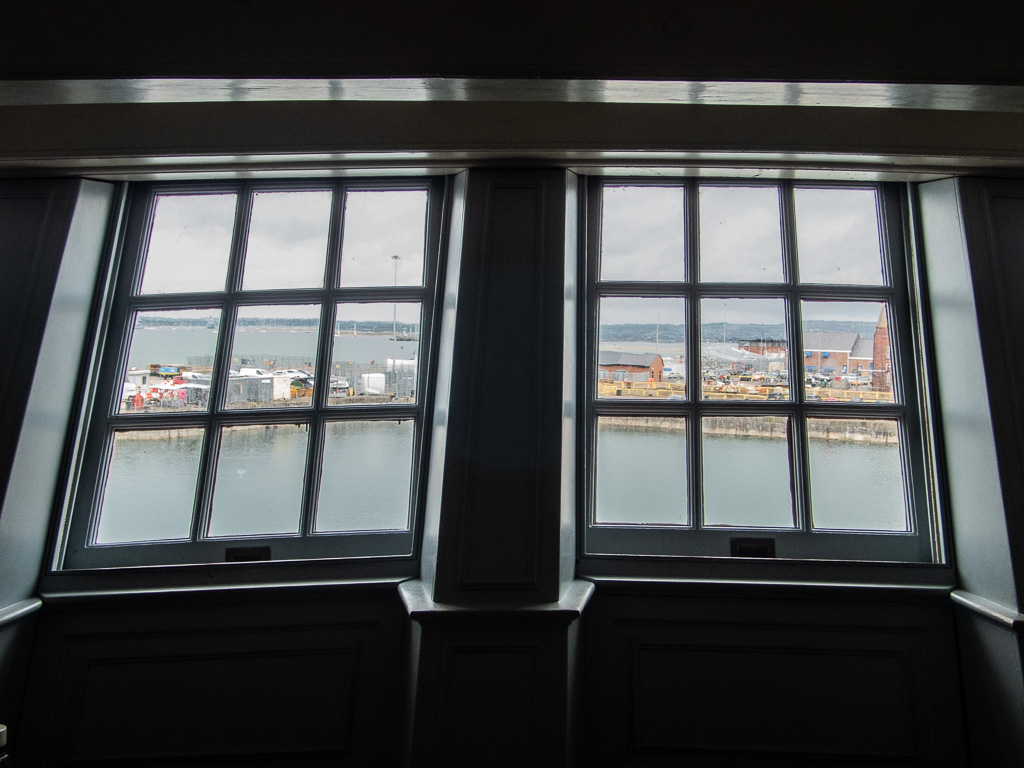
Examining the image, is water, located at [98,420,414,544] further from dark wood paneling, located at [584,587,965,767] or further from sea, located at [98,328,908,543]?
dark wood paneling, located at [584,587,965,767]

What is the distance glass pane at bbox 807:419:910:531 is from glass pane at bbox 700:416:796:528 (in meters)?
0.10

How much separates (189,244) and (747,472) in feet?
7.01

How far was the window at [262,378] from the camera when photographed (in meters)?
1.87

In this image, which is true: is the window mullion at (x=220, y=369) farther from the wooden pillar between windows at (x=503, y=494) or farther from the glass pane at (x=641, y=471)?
the glass pane at (x=641, y=471)

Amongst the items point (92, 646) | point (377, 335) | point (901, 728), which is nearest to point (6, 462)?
point (92, 646)

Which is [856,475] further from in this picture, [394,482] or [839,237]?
[394,482]

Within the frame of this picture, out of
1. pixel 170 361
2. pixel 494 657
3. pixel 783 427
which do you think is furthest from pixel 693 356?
pixel 170 361

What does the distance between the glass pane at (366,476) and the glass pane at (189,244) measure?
0.73 metres

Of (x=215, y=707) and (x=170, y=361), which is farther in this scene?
(x=170, y=361)

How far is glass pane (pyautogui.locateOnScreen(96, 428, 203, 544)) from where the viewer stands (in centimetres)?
187

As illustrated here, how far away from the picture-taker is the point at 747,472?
6.19 ft

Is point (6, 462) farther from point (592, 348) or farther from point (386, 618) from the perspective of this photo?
point (592, 348)

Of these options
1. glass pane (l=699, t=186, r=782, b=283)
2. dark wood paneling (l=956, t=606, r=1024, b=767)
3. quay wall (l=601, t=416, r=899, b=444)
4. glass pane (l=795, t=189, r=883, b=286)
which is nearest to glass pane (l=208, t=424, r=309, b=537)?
quay wall (l=601, t=416, r=899, b=444)

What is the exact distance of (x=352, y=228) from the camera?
204 cm
